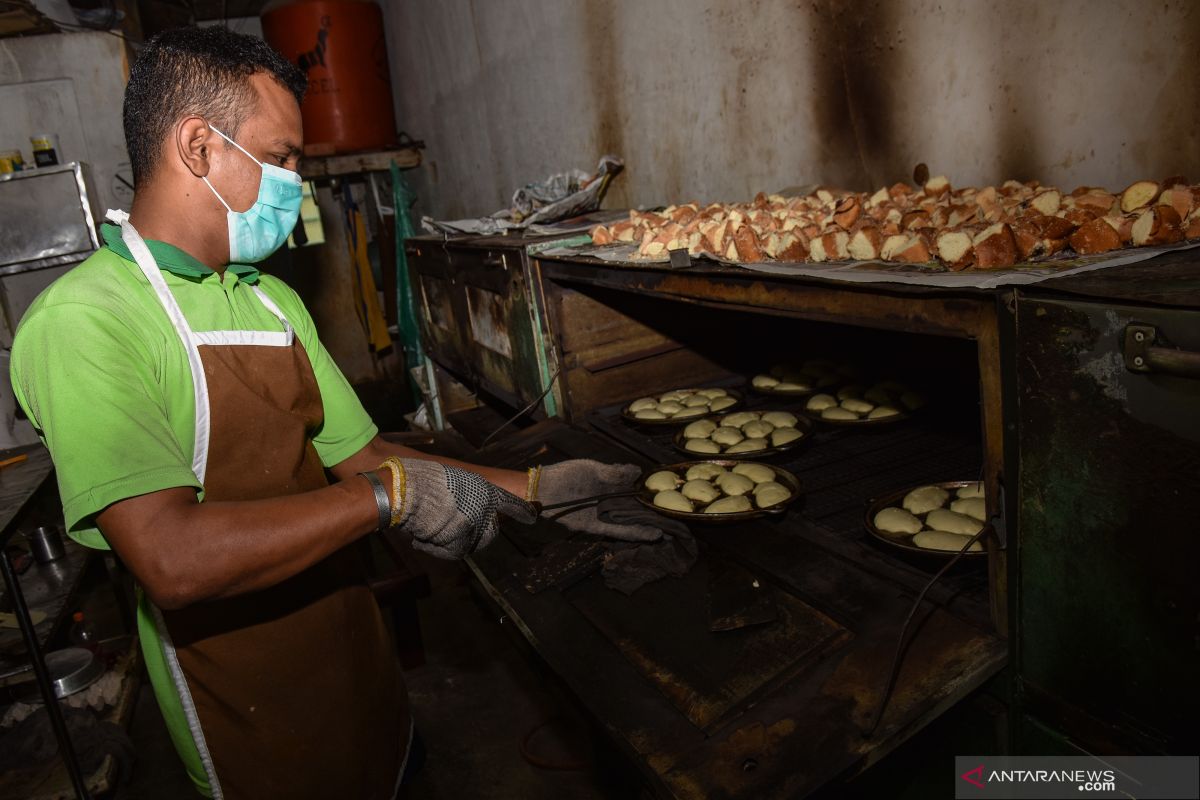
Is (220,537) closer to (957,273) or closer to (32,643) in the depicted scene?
(957,273)

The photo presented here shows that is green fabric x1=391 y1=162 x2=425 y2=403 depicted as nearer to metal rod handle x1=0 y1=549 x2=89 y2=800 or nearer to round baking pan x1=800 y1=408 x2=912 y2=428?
metal rod handle x1=0 y1=549 x2=89 y2=800

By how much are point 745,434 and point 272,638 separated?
1.74 metres

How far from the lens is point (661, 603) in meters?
1.78

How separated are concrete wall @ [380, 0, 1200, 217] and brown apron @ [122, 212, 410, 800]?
205 cm

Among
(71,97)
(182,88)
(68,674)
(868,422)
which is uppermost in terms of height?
(71,97)

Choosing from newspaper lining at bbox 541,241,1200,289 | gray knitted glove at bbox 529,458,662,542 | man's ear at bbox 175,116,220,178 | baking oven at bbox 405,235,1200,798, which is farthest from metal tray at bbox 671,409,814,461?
man's ear at bbox 175,116,220,178

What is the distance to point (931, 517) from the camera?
1.93 m

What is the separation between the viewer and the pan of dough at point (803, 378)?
3170mm

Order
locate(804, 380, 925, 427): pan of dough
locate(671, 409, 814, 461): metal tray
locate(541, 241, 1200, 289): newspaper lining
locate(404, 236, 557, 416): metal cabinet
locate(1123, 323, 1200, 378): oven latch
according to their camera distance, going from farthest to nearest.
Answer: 1. locate(404, 236, 557, 416): metal cabinet
2. locate(804, 380, 925, 427): pan of dough
3. locate(671, 409, 814, 461): metal tray
4. locate(541, 241, 1200, 289): newspaper lining
5. locate(1123, 323, 1200, 378): oven latch

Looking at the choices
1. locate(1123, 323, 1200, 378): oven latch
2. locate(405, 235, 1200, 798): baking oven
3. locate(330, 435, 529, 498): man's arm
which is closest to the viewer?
locate(1123, 323, 1200, 378): oven latch

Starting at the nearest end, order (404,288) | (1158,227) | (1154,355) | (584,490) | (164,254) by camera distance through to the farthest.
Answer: (1154,355), (1158,227), (164,254), (584,490), (404,288)

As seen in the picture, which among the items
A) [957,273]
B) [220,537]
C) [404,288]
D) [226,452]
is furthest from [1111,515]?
[404,288]

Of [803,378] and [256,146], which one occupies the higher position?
[256,146]

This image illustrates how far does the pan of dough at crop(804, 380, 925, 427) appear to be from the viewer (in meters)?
2.63
